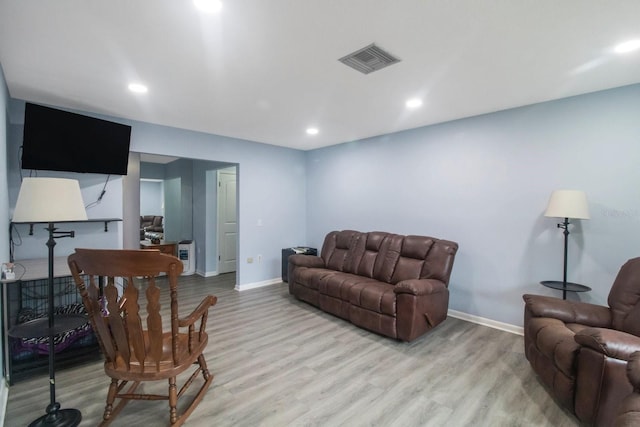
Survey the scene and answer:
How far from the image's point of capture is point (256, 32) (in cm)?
190

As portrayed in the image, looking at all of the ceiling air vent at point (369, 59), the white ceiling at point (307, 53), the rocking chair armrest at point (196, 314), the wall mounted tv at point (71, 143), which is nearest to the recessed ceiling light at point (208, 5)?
the white ceiling at point (307, 53)

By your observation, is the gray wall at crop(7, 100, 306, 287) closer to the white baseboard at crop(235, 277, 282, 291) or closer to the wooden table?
the white baseboard at crop(235, 277, 282, 291)

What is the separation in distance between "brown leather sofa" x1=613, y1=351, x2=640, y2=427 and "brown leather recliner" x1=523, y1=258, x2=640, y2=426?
34 cm

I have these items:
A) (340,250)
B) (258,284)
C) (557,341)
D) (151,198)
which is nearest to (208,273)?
(258,284)

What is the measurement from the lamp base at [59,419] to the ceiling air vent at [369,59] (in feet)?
9.98

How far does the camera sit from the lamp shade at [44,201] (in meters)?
1.69

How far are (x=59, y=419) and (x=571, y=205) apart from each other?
13.9 feet

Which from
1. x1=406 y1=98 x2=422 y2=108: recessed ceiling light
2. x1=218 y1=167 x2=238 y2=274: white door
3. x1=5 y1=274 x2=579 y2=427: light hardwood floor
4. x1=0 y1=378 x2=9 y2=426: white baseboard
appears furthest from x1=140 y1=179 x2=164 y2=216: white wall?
x1=406 y1=98 x2=422 y2=108: recessed ceiling light

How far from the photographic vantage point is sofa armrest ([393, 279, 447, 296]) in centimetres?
297

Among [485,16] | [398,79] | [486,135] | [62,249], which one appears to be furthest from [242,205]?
[485,16]

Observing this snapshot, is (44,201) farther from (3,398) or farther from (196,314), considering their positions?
(3,398)

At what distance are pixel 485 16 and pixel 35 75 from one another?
11.5ft

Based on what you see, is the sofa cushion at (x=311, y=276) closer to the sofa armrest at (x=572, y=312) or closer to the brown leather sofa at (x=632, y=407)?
the sofa armrest at (x=572, y=312)

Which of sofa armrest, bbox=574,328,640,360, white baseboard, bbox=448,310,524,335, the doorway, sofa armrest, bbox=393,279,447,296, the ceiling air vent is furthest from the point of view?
the doorway
